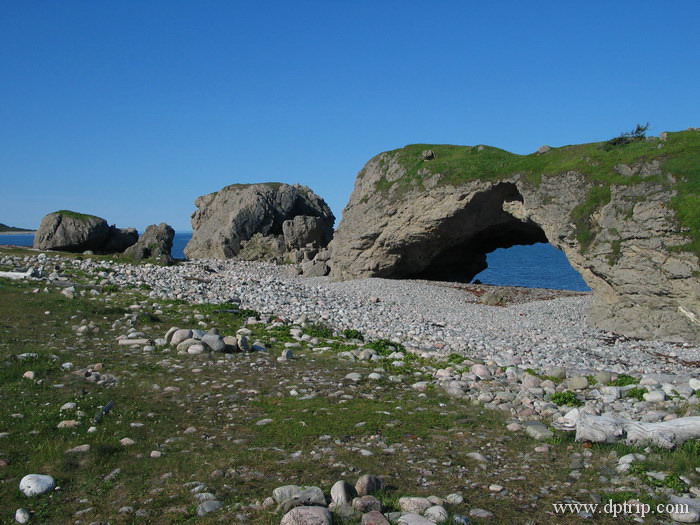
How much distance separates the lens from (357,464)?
23.1ft

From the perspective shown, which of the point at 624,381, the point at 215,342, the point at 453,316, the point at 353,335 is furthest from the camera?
the point at 453,316

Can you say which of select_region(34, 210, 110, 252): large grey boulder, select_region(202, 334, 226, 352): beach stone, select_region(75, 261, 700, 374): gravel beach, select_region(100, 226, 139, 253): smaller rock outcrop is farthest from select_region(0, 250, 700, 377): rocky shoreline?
select_region(100, 226, 139, 253): smaller rock outcrop

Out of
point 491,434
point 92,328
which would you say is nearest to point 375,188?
point 92,328

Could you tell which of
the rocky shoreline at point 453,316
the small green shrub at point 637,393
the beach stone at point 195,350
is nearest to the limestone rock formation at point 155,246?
the rocky shoreline at point 453,316

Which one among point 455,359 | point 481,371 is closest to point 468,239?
point 455,359

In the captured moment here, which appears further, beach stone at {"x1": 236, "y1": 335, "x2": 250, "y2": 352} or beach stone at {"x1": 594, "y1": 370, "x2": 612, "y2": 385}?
beach stone at {"x1": 236, "y1": 335, "x2": 250, "y2": 352}

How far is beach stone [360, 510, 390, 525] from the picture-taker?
5.45m

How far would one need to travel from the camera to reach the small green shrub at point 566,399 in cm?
996

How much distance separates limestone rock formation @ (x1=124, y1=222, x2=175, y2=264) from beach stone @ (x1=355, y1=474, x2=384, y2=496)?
39.0m

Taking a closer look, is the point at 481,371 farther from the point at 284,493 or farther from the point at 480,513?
the point at 284,493

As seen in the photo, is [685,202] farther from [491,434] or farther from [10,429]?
[10,429]

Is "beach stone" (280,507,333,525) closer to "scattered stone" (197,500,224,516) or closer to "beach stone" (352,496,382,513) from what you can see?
"beach stone" (352,496,382,513)

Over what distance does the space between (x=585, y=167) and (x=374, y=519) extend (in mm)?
22993

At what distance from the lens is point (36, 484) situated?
609 cm
